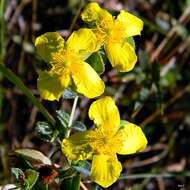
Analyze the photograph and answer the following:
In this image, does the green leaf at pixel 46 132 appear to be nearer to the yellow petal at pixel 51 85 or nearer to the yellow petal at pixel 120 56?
the yellow petal at pixel 51 85

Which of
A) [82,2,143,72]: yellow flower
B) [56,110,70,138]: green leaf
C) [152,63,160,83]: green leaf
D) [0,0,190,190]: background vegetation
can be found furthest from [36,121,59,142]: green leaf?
[0,0,190,190]: background vegetation

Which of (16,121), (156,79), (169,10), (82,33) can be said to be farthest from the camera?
(169,10)

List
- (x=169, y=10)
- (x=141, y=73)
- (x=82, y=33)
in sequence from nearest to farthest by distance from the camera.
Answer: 1. (x=82, y=33)
2. (x=141, y=73)
3. (x=169, y=10)

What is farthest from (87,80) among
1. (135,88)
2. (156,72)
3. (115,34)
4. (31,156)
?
(135,88)

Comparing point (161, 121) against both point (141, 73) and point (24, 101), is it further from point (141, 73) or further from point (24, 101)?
point (24, 101)

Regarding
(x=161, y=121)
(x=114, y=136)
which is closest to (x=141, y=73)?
(x=161, y=121)

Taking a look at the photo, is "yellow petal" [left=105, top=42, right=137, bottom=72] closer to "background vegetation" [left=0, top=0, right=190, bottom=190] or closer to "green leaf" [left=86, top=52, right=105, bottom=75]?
"green leaf" [left=86, top=52, right=105, bottom=75]

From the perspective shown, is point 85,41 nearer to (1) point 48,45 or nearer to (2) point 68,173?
(1) point 48,45

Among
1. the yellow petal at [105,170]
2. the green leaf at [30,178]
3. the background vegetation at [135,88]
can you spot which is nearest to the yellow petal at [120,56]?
the yellow petal at [105,170]
